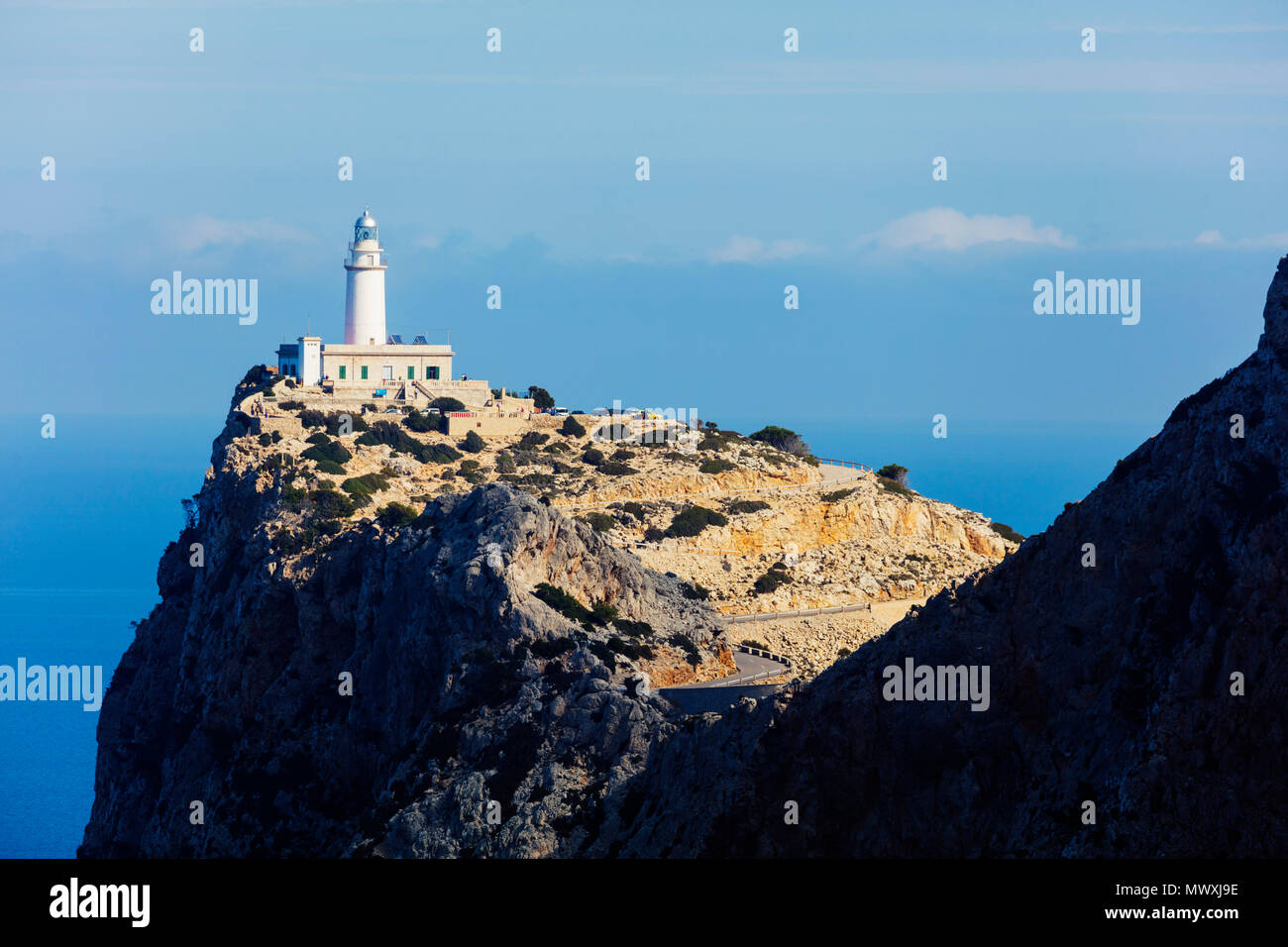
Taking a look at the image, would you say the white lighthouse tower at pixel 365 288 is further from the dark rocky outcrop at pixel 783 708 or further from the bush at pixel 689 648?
the bush at pixel 689 648

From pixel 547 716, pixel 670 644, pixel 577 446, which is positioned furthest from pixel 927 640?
pixel 577 446

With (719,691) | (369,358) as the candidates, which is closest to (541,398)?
(369,358)

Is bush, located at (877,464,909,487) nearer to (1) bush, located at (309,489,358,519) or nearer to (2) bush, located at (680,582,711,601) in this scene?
(2) bush, located at (680,582,711,601)

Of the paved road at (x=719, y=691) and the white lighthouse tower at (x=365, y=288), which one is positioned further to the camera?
the white lighthouse tower at (x=365, y=288)

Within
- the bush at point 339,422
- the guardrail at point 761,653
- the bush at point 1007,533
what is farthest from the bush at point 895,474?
the guardrail at point 761,653

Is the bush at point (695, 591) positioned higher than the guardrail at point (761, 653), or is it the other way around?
the bush at point (695, 591)

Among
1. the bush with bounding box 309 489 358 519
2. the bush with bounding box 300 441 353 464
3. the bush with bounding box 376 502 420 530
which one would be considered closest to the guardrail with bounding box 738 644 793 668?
the bush with bounding box 376 502 420 530

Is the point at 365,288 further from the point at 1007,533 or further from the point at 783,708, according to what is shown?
the point at 783,708
